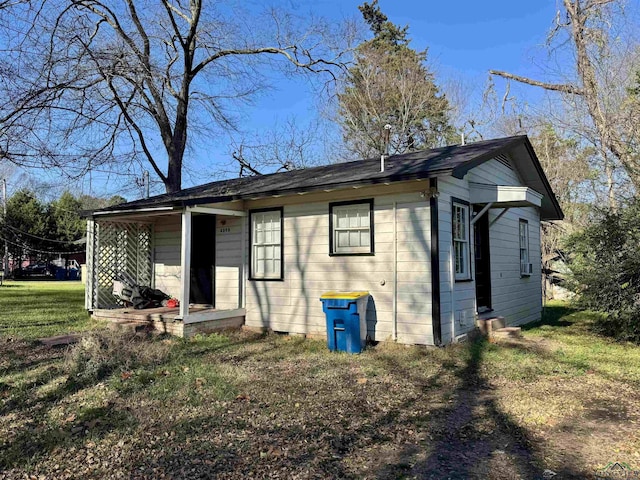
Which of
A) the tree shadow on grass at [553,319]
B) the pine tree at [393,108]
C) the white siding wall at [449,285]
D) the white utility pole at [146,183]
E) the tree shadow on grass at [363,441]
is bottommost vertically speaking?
the tree shadow on grass at [553,319]

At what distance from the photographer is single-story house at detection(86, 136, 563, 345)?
7199 millimetres

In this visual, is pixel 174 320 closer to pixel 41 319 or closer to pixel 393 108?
pixel 41 319

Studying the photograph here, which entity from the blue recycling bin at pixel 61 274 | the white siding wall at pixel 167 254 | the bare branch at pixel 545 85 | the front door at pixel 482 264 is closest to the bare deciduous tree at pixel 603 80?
the bare branch at pixel 545 85

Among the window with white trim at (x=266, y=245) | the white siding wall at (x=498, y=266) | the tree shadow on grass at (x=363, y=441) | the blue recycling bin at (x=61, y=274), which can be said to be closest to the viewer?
the tree shadow on grass at (x=363, y=441)

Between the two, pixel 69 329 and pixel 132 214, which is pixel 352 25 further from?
pixel 69 329

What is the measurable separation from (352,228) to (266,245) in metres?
1.97

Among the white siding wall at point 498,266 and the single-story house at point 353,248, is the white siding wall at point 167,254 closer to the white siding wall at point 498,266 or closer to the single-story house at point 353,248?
the single-story house at point 353,248

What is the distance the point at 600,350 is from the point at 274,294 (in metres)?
A: 5.63

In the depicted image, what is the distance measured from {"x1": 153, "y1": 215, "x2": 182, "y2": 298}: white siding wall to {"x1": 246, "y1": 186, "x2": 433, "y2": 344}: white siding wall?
7.93 feet

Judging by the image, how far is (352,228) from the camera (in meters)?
7.88

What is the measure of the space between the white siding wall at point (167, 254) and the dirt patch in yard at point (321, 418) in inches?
164

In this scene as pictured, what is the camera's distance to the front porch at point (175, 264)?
8.47m

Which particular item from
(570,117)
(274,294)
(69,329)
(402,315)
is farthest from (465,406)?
(570,117)

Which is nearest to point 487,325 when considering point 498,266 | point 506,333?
point 506,333
